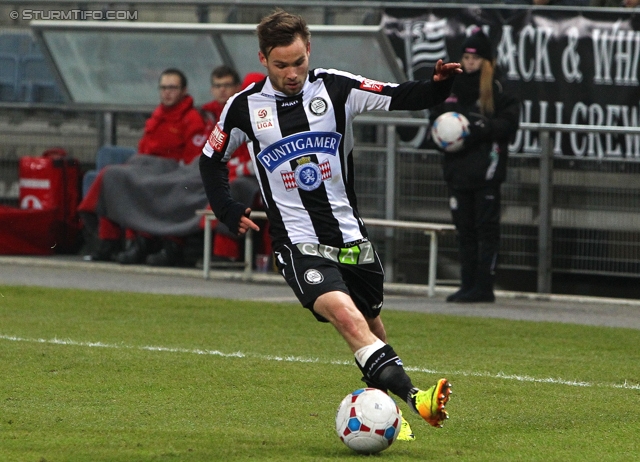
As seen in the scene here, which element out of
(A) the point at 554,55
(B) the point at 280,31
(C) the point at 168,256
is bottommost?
(C) the point at 168,256

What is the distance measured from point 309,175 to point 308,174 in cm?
1

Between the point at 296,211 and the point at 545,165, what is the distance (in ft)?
23.0

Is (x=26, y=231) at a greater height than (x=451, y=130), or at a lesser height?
lesser

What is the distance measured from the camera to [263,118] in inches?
247

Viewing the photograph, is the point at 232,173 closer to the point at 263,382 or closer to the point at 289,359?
the point at 289,359

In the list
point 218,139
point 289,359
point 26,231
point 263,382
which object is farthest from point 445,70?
point 26,231

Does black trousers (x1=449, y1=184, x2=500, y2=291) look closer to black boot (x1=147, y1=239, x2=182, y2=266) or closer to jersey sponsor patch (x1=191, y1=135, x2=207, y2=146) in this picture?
jersey sponsor patch (x1=191, y1=135, x2=207, y2=146)

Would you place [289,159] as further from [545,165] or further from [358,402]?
[545,165]

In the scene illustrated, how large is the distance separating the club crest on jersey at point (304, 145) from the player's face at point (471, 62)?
5.56m

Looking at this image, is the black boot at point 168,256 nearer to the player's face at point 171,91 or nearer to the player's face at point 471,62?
the player's face at point 171,91

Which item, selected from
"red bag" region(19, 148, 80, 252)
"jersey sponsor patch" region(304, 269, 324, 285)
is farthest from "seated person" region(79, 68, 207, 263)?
"jersey sponsor patch" region(304, 269, 324, 285)

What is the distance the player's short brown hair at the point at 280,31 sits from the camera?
603cm

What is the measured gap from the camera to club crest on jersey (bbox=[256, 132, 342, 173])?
6.21m

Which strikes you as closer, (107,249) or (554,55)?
(554,55)
